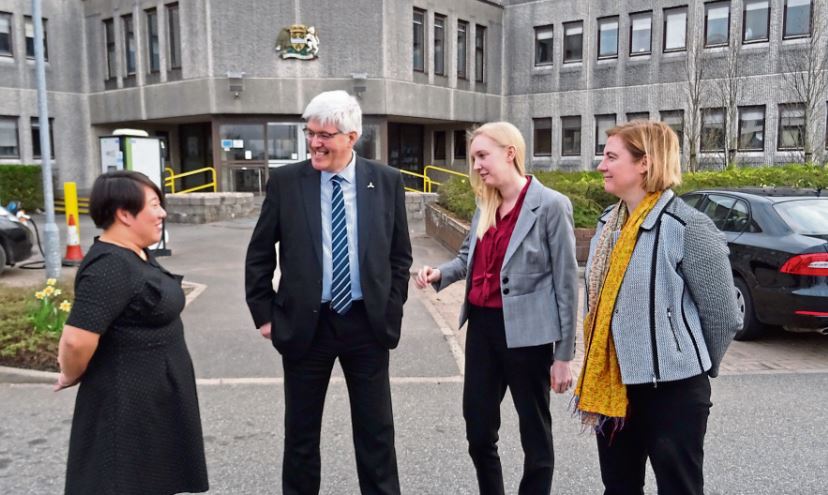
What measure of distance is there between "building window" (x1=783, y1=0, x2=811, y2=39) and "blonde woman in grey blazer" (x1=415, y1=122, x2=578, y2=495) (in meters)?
24.9

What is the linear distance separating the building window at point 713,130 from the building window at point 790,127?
1937 mm

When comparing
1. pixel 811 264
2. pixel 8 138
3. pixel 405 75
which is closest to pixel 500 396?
pixel 811 264

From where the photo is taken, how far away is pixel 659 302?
8.28 ft

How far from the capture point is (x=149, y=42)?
23.7 meters

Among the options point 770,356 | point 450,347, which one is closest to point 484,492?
point 450,347

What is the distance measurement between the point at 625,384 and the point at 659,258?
1.70 ft

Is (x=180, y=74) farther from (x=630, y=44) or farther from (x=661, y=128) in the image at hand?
(x=661, y=128)

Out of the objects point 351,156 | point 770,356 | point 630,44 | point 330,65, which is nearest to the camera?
point 351,156

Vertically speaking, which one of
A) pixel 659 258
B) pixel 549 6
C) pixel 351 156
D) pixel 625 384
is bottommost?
pixel 625 384

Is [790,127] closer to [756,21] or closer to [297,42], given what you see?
[756,21]

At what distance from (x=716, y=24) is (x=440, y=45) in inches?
398

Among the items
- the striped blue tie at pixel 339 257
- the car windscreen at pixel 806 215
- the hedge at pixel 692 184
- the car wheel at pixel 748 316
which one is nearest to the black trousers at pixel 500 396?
the striped blue tie at pixel 339 257

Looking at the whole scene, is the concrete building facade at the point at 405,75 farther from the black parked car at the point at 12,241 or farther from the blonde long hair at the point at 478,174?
the blonde long hair at the point at 478,174

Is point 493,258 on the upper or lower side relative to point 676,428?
upper
